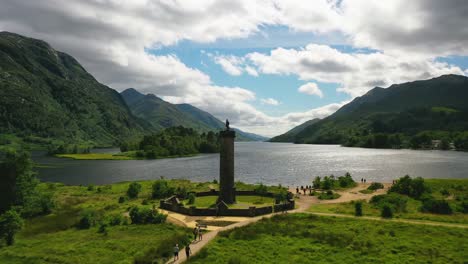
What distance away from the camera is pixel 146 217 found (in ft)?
154

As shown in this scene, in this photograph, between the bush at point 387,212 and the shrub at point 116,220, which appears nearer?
the shrub at point 116,220

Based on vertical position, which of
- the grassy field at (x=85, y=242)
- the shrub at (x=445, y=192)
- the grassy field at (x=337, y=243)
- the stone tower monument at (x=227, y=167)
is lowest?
the grassy field at (x=85, y=242)

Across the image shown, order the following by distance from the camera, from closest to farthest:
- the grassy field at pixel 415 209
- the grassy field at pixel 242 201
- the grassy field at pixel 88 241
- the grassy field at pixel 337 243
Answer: the grassy field at pixel 337 243, the grassy field at pixel 88 241, the grassy field at pixel 415 209, the grassy field at pixel 242 201

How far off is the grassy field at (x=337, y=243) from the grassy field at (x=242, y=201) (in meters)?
12.2

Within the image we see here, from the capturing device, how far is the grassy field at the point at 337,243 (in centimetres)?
3216

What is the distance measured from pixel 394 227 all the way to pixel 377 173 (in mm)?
98358

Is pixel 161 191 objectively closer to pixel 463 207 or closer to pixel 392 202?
pixel 392 202

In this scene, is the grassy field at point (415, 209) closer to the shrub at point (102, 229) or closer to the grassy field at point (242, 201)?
the grassy field at point (242, 201)

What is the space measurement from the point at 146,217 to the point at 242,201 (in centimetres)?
2039

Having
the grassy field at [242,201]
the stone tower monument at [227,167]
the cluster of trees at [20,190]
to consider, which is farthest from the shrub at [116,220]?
the cluster of trees at [20,190]

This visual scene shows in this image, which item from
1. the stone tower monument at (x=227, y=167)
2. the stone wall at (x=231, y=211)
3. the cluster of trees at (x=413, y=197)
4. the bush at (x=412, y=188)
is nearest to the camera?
the stone wall at (x=231, y=211)

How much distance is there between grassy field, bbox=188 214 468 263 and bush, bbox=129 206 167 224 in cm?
1154

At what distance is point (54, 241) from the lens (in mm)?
40531

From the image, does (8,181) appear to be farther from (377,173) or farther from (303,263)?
(377,173)
